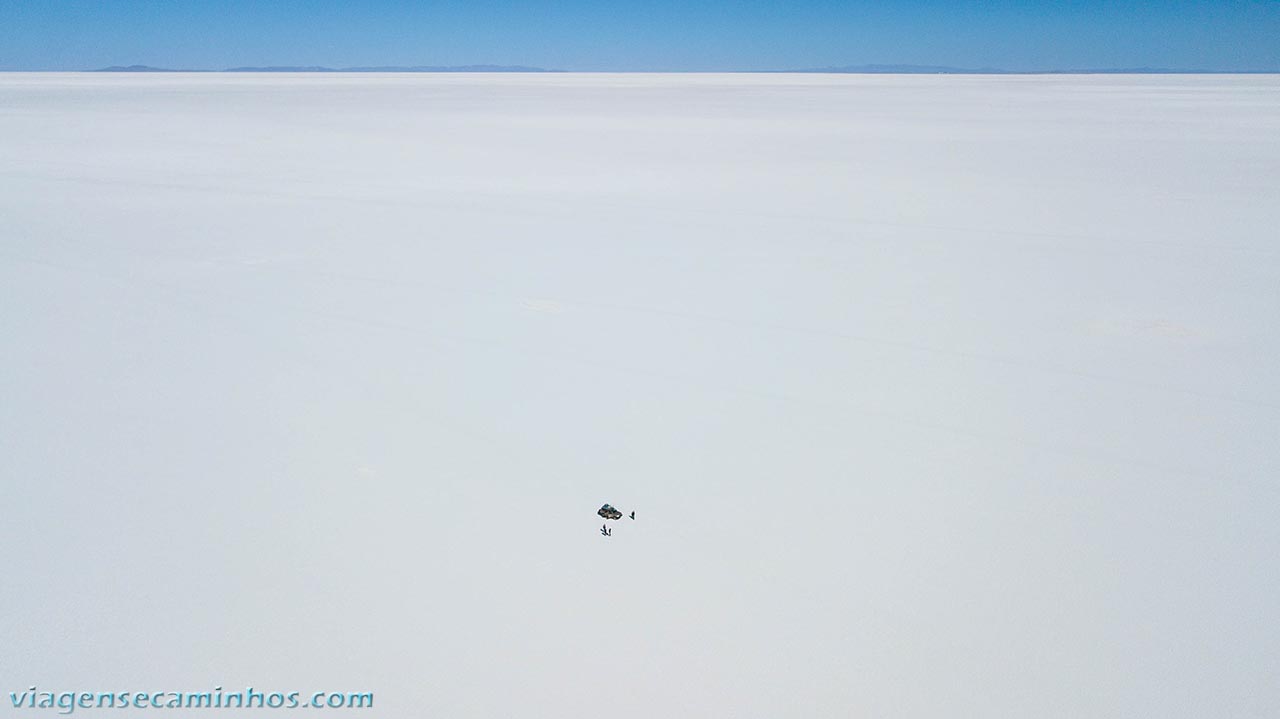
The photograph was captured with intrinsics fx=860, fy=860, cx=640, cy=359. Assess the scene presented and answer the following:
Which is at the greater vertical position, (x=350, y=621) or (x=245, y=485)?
(x=245, y=485)

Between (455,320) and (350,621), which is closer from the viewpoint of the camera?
(350,621)

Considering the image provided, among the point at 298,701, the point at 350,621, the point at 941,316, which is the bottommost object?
the point at 298,701

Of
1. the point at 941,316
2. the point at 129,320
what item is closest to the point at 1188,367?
the point at 941,316

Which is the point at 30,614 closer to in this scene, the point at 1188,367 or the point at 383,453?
the point at 383,453

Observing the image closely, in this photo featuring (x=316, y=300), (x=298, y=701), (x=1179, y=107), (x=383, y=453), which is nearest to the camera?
(x=298, y=701)

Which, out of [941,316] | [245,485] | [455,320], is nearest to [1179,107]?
[941,316]

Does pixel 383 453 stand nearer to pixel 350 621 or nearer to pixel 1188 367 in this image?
pixel 350 621

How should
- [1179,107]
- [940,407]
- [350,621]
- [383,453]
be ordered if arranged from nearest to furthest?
1. [350,621]
2. [383,453]
3. [940,407]
4. [1179,107]
